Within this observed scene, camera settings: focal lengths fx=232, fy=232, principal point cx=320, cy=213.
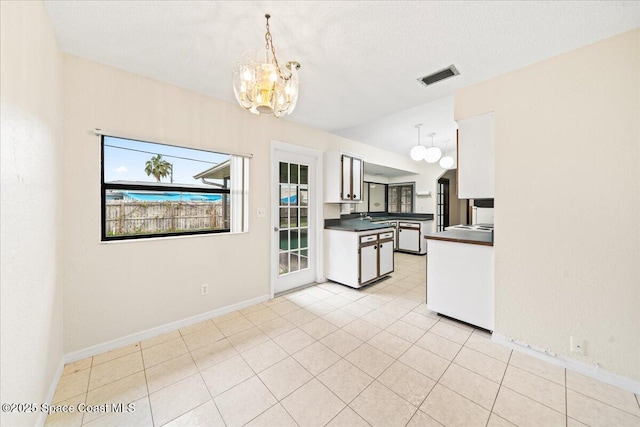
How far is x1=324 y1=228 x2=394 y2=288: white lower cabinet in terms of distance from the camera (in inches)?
131

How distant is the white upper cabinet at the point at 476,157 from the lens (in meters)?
2.14

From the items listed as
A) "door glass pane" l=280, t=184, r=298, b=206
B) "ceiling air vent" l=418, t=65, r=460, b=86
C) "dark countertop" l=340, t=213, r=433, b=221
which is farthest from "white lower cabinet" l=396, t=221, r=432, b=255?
"ceiling air vent" l=418, t=65, r=460, b=86

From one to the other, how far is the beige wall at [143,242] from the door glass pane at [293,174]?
1.61ft

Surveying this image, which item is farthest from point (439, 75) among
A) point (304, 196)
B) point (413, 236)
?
point (413, 236)

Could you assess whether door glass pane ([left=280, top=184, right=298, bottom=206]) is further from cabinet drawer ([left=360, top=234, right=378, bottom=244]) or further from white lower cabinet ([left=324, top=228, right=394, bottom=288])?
cabinet drawer ([left=360, top=234, right=378, bottom=244])

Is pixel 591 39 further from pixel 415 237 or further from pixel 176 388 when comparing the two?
pixel 415 237

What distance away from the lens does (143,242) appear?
2.12m

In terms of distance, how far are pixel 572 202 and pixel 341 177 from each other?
246 centimetres

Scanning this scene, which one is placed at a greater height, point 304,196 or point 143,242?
point 304,196

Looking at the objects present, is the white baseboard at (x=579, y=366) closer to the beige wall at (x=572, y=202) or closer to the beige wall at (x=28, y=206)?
the beige wall at (x=572, y=202)

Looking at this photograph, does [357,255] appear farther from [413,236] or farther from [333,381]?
[413,236]

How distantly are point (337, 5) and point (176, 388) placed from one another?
2.66 m

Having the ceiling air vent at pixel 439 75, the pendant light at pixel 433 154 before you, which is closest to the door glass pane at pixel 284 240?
the ceiling air vent at pixel 439 75

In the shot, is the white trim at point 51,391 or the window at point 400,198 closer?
the white trim at point 51,391
